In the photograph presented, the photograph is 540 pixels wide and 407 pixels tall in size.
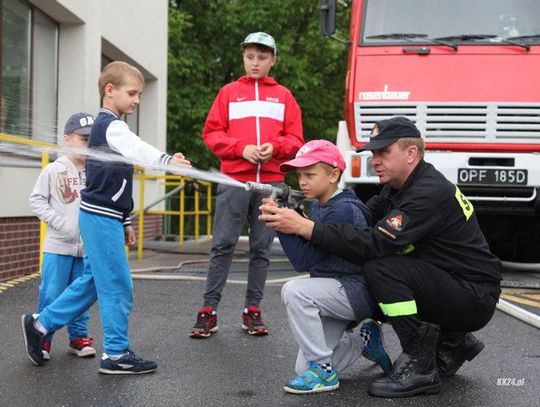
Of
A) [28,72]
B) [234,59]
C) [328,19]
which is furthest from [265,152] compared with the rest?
[234,59]

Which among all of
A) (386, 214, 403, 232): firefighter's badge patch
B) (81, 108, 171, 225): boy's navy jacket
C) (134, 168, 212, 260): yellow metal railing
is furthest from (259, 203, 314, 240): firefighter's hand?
(134, 168, 212, 260): yellow metal railing

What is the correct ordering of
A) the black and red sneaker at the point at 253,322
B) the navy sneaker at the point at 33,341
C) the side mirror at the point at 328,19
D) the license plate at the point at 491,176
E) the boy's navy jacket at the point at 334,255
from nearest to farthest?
1. the boy's navy jacket at the point at 334,255
2. the navy sneaker at the point at 33,341
3. the black and red sneaker at the point at 253,322
4. the license plate at the point at 491,176
5. the side mirror at the point at 328,19

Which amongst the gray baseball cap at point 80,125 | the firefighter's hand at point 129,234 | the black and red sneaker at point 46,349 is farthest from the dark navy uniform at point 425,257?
the black and red sneaker at point 46,349

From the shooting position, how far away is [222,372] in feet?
14.4

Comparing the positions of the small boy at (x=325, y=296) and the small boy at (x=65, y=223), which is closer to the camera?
the small boy at (x=325, y=296)

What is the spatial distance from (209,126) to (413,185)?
1.93 meters

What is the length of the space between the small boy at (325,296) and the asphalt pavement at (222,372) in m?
→ 0.13

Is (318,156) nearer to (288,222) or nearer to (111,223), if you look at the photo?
(288,222)

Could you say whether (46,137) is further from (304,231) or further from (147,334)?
(304,231)

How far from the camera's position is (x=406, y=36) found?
28.8ft

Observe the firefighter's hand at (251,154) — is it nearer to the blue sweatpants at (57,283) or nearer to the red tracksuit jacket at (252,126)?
the red tracksuit jacket at (252,126)

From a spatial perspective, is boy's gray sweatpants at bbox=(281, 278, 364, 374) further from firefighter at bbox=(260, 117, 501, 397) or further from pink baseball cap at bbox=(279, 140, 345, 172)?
pink baseball cap at bbox=(279, 140, 345, 172)

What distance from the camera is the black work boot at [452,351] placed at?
4285mm

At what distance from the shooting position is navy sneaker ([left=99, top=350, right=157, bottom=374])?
426 cm
